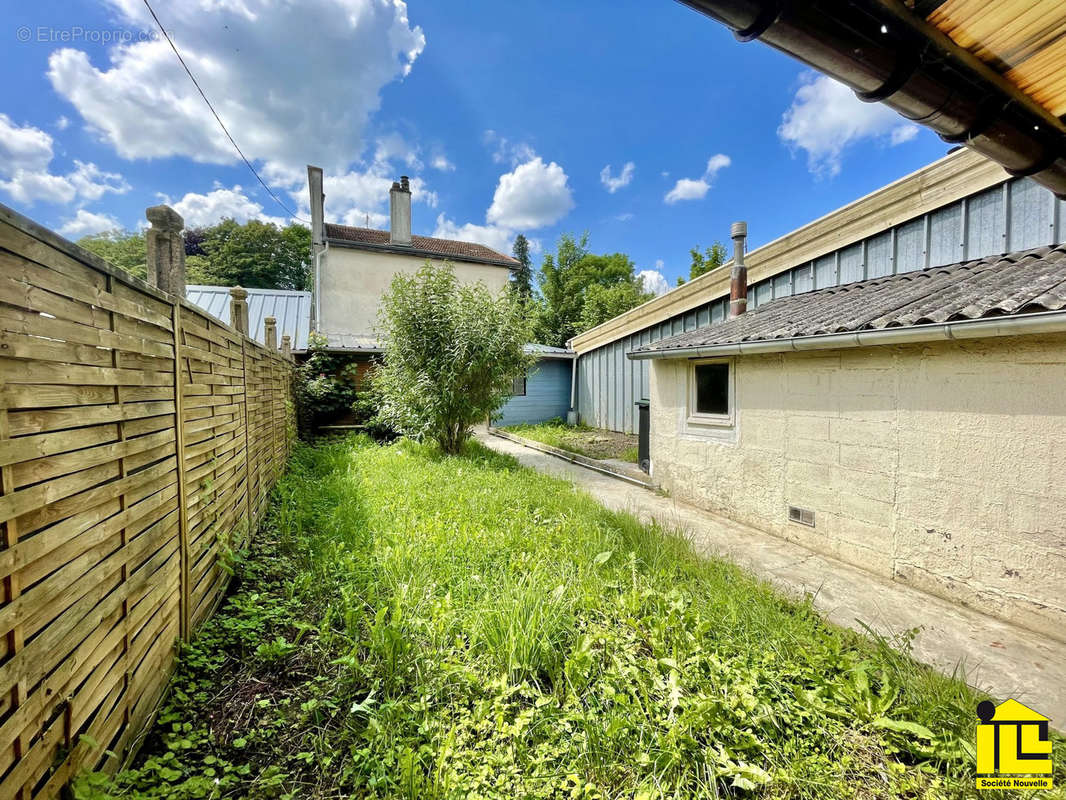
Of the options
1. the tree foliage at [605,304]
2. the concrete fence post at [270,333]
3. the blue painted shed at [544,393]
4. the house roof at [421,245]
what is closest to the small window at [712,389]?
the concrete fence post at [270,333]

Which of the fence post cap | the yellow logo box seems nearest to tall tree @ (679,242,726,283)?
the yellow logo box

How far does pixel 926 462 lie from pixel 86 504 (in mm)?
5125

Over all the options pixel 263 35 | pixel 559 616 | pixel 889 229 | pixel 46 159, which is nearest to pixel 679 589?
pixel 559 616

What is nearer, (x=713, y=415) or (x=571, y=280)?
(x=713, y=415)

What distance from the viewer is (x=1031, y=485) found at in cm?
284

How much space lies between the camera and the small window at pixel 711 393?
516 centimetres

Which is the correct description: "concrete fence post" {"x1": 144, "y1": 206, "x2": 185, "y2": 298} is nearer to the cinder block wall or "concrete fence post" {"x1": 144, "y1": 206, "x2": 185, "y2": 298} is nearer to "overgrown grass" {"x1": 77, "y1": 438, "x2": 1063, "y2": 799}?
"overgrown grass" {"x1": 77, "y1": 438, "x2": 1063, "y2": 799}

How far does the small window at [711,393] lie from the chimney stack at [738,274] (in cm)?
185

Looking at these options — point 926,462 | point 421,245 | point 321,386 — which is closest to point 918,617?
point 926,462

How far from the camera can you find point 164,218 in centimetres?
204

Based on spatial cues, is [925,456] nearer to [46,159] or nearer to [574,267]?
[46,159]

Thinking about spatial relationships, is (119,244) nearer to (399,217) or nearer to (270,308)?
(399,217)

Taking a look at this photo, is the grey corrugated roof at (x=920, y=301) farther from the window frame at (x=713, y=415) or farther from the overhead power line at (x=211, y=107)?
the overhead power line at (x=211, y=107)

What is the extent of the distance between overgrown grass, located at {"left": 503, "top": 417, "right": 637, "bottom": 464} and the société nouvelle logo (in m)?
6.26
